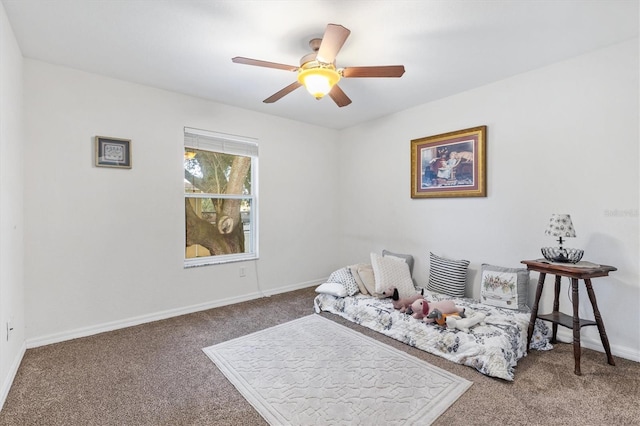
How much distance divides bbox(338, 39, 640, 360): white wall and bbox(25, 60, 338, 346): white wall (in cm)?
203

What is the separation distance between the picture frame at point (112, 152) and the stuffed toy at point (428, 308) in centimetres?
313

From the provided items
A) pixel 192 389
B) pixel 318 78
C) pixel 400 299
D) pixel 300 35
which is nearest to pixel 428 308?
pixel 400 299

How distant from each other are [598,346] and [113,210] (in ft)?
14.8

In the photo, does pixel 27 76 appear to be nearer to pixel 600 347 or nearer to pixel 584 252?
pixel 584 252

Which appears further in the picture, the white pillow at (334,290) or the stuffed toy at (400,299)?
the white pillow at (334,290)

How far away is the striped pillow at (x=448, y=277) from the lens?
3315 millimetres

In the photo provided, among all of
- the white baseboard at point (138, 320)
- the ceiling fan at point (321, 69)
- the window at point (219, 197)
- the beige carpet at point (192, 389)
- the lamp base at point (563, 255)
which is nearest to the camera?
the beige carpet at point (192, 389)

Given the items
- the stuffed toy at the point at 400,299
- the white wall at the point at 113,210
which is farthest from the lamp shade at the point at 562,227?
the white wall at the point at 113,210

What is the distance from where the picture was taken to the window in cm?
367

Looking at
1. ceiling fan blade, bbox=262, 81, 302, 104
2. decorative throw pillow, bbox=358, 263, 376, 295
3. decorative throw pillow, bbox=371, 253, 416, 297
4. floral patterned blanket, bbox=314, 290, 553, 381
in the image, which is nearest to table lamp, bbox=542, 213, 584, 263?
floral patterned blanket, bbox=314, 290, 553, 381

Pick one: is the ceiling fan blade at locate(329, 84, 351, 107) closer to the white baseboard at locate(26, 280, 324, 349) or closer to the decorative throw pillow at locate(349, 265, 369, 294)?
the decorative throw pillow at locate(349, 265, 369, 294)

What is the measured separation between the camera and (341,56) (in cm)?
261

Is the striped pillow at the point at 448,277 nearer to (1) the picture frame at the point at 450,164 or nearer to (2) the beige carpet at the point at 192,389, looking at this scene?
(1) the picture frame at the point at 450,164

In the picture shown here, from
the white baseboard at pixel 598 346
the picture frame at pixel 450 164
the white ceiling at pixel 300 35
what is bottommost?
the white baseboard at pixel 598 346
